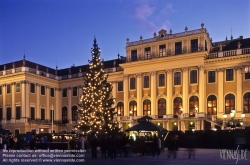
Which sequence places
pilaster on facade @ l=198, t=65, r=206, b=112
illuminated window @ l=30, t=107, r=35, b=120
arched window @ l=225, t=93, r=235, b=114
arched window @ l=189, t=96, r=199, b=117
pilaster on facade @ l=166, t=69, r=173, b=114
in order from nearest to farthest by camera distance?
arched window @ l=225, t=93, r=235, b=114 < pilaster on facade @ l=198, t=65, r=206, b=112 < arched window @ l=189, t=96, r=199, b=117 < pilaster on facade @ l=166, t=69, r=173, b=114 < illuminated window @ l=30, t=107, r=35, b=120

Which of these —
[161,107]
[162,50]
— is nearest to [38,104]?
[161,107]

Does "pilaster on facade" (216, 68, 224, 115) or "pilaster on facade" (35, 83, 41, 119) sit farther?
"pilaster on facade" (35, 83, 41, 119)

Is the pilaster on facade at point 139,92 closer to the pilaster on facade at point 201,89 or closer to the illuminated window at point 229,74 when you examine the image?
the pilaster on facade at point 201,89

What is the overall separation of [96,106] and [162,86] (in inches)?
745

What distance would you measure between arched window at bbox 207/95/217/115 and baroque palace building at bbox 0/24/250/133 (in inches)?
5.4

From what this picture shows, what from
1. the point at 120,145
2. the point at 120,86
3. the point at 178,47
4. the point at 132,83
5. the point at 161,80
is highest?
the point at 178,47

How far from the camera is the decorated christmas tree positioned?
36031 millimetres

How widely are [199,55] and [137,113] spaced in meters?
12.8

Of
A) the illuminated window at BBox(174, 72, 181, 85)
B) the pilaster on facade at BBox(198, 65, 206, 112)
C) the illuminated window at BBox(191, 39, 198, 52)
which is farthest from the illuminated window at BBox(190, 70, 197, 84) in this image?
A: the illuminated window at BBox(191, 39, 198, 52)

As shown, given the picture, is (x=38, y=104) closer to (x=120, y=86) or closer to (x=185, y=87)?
(x=120, y=86)

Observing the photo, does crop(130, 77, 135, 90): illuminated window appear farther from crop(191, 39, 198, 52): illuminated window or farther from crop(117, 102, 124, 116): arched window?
crop(191, 39, 198, 52): illuminated window

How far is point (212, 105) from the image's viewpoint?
50.3 meters

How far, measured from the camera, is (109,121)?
36.8m

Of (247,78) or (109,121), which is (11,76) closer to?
(109,121)
